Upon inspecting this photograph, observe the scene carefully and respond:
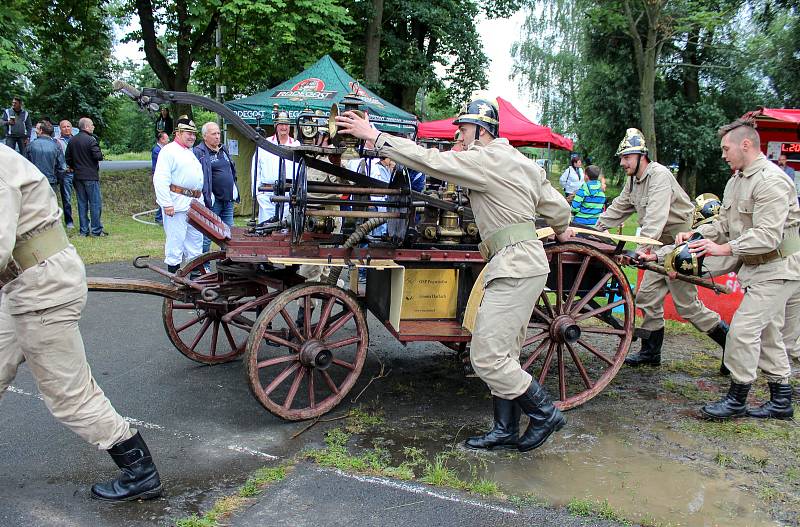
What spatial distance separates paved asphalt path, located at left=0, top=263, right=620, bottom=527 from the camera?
133 inches

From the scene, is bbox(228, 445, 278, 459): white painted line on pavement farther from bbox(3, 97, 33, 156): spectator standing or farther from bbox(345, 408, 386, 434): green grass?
bbox(3, 97, 33, 156): spectator standing

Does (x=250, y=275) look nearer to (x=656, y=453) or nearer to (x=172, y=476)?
(x=172, y=476)

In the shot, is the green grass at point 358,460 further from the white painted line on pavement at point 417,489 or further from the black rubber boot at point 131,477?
the black rubber boot at point 131,477

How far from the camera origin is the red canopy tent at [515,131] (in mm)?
16500

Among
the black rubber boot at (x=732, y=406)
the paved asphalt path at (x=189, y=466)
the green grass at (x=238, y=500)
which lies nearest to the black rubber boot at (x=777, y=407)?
the black rubber boot at (x=732, y=406)

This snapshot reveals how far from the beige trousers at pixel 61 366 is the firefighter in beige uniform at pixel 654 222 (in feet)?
13.2

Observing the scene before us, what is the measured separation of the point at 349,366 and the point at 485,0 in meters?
23.1

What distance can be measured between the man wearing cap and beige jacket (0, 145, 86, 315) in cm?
429

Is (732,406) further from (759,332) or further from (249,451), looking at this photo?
(249,451)

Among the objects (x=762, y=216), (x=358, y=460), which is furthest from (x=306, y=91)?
(x=358, y=460)

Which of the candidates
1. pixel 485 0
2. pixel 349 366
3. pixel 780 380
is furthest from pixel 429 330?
pixel 485 0

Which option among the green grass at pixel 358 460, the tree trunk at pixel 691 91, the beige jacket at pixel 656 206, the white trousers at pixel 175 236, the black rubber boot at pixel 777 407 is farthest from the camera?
the tree trunk at pixel 691 91

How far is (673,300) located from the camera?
591 cm

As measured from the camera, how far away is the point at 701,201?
275 inches
